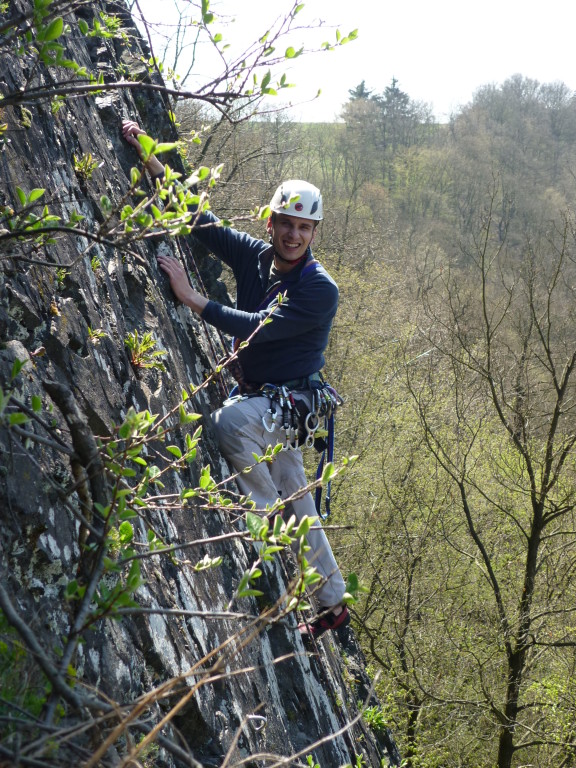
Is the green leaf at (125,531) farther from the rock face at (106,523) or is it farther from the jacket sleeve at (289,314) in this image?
the jacket sleeve at (289,314)

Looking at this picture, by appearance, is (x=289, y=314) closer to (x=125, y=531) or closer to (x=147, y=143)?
(x=125, y=531)

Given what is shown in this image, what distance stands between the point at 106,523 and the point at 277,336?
270cm

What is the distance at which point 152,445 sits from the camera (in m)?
3.38

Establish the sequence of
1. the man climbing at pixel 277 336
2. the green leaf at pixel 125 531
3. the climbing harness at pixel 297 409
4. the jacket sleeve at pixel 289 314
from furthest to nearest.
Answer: the climbing harness at pixel 297 409 < the man climbing at pixel 277 336 < the jacket sleeve at pixel 289 314 < the green leaf at pixel 125 531

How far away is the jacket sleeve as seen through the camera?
4.26 metres

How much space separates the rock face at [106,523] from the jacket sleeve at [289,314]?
12.0 inches

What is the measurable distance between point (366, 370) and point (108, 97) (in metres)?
14.0

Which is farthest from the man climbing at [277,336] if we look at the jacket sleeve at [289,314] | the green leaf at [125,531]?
the green leaf at [125,531]

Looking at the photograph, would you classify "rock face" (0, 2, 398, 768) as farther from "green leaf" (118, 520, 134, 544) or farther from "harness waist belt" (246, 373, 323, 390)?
"harness waist belt" (246, 373, 323, 390)

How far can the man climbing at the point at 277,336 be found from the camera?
4383 mm

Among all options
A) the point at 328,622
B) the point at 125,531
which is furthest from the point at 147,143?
the point at 328,622

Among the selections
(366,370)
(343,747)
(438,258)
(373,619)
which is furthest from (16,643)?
(438,258)

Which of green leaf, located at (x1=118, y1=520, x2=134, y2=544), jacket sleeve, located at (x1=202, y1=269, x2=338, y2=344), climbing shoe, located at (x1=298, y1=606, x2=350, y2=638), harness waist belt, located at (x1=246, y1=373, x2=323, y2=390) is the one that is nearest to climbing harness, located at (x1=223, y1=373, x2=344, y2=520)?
harness waist belt, located at (x1=246, y1=373, x2=323, y2=390)

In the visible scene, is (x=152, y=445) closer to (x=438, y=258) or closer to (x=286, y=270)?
(x=286, y=270)
